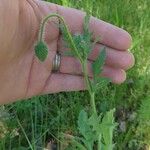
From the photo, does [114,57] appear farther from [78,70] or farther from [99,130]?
[99,130]

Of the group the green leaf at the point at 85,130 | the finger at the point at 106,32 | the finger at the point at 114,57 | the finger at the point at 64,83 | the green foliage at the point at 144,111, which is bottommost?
the green leaf at the point at 85,130

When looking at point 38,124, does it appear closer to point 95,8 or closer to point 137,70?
point 137,70

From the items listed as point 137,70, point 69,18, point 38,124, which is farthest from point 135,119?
point 69,18

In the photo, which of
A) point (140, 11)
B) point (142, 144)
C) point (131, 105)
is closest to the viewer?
point (142, 144)

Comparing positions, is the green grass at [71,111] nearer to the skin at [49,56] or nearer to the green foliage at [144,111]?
the green foliage at [144,111]

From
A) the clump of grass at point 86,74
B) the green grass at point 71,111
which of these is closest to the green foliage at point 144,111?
the green grass at point 71,111

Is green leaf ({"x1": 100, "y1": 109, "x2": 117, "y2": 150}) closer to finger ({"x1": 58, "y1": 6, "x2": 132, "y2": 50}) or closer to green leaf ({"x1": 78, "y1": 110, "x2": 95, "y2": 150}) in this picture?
green leaf ({"x1": 78, "y1": 110, "x2": 95, "y2": 150})
